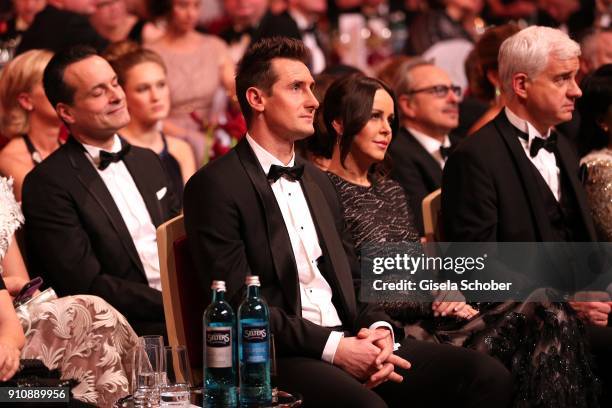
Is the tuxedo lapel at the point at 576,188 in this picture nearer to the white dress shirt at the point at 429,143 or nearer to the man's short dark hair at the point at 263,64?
the white dress shirt at the point at 429,143

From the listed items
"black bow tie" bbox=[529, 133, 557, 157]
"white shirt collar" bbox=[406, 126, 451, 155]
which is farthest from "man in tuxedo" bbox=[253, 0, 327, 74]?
"black bow tie" bbox=[529, 133, 557, 157]

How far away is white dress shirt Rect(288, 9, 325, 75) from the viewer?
8.45 metres

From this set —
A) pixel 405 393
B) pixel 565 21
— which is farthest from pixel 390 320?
pixel 565 21

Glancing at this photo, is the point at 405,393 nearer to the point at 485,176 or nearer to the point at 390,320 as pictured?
the point at 390,320

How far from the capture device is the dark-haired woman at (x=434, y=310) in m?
4.28

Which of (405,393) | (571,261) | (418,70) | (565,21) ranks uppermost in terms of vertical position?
(565,21)

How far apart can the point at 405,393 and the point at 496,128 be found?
1.42 m

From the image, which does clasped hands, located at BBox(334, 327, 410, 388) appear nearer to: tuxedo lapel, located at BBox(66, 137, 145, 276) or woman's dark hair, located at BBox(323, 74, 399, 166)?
woman's dark hair, located at BBox(323, 74, 399, 166)

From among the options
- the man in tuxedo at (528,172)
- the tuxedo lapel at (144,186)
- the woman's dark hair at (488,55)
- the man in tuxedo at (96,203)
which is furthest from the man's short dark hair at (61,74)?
the woman's dark hair at (488,55)

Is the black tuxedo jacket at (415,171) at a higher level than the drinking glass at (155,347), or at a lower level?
higher

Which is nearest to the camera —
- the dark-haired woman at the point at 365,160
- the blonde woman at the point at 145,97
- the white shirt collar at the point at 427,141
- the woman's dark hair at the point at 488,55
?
the dark-haired woman at the point at 365,160

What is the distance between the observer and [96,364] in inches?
161

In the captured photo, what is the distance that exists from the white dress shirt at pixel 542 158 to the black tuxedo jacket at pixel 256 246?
4.09 ft

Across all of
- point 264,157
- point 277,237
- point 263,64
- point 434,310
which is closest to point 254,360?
point 277,237
